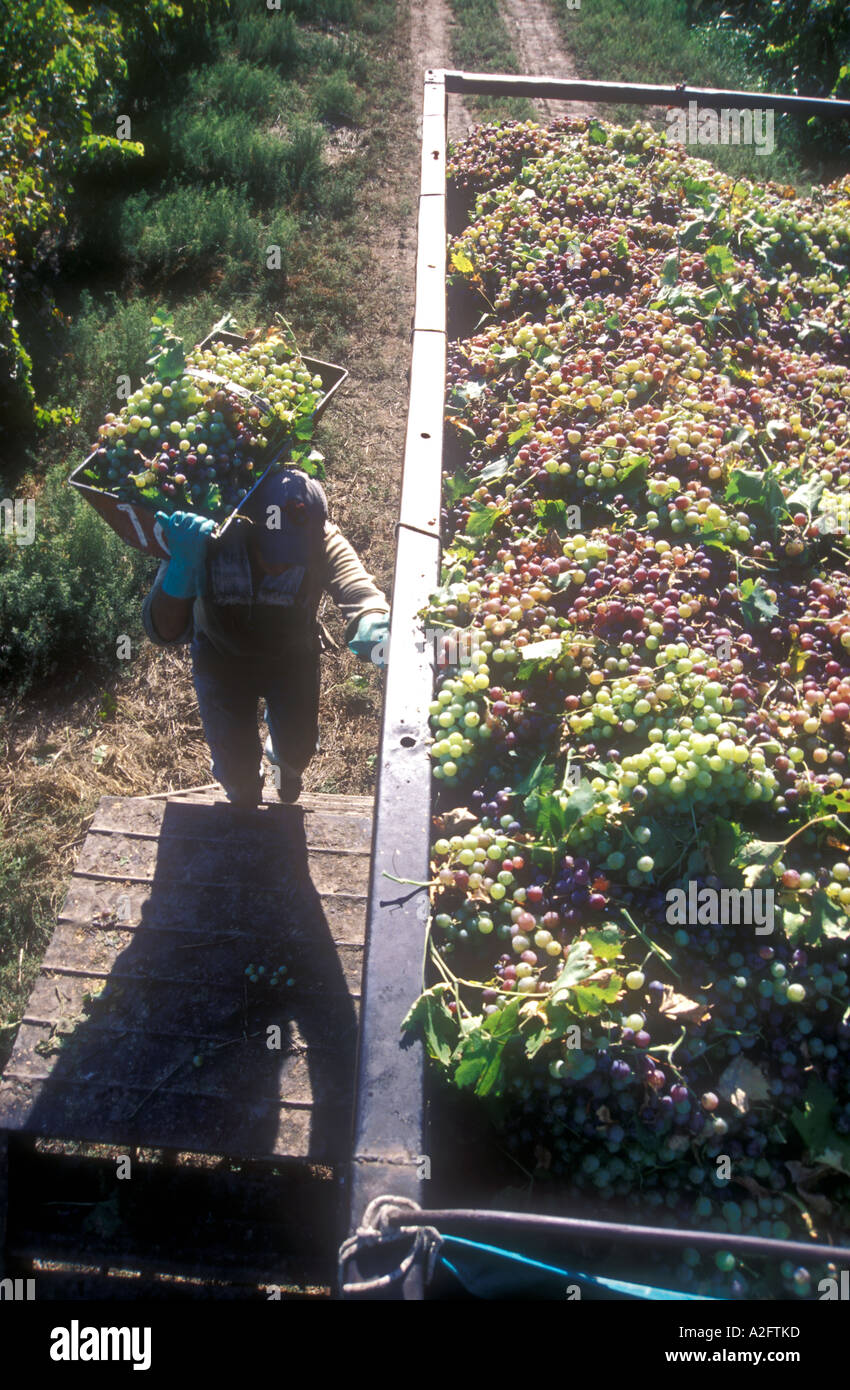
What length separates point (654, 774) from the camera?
2020mm

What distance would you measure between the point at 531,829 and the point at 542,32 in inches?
555

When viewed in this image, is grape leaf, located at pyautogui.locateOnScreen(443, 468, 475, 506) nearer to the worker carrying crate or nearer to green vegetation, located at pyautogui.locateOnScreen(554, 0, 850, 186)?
the worker carrying crate

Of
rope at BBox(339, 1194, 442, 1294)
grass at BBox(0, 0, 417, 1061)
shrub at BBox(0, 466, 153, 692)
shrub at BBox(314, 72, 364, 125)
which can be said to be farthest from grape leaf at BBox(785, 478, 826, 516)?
shrub at BBox(314, 72, 364, 125)

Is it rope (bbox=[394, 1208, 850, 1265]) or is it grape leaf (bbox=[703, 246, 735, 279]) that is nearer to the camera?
rope (bbox=[394, 1208, 850, 1265])

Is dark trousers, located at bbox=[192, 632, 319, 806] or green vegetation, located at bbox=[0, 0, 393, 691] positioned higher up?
green vegetation, located at bbox=[0, 0, 393, 691]

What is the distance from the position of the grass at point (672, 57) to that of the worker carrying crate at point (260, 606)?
897cm

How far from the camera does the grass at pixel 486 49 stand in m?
10.7

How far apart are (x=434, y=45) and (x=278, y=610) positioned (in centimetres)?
1225

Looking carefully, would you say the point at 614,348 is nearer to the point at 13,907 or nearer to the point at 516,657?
the point at 516,657

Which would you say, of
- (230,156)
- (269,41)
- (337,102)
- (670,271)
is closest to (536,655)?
(670,271)

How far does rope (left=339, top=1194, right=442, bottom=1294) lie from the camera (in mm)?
1467

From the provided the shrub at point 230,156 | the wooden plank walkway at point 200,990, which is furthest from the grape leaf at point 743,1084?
the shrub at point 230,156

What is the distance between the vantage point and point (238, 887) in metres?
3.51

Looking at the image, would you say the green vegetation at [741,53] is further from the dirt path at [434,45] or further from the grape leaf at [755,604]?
the grape leaf at [755,604]
